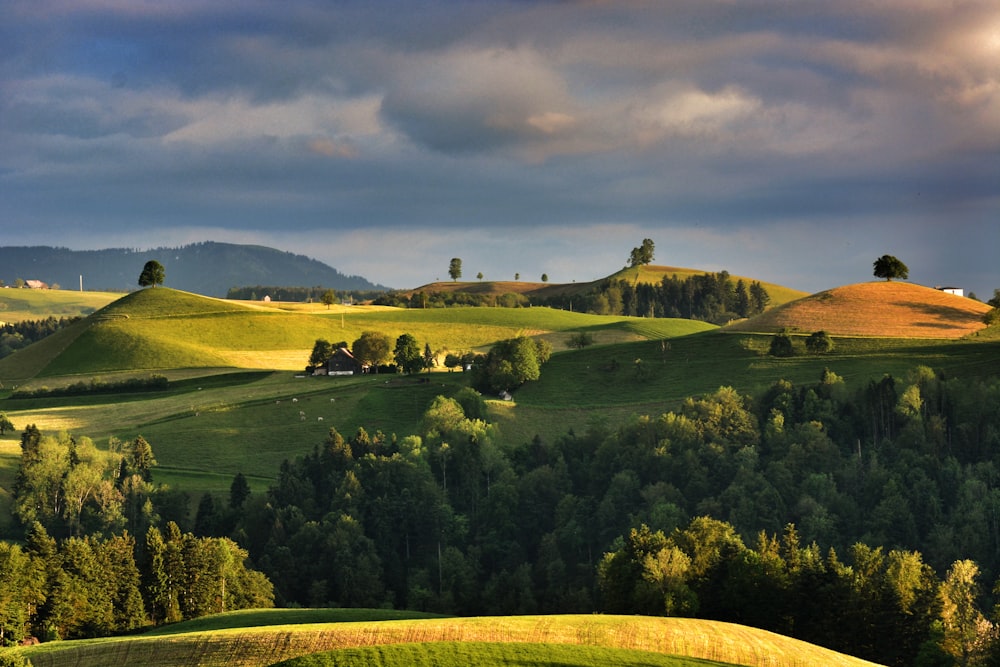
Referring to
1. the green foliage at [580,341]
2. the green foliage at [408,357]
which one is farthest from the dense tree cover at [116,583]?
the green foliage at [580,341]

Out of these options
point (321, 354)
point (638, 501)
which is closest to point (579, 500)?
point (638, 501)

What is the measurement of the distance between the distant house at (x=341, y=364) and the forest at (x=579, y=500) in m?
37.1

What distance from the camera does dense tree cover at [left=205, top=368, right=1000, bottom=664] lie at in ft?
297

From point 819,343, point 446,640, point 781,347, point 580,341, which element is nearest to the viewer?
point 446,640

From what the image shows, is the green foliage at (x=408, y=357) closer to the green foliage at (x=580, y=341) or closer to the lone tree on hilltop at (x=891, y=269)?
the green foliage at (x=580, y=341)

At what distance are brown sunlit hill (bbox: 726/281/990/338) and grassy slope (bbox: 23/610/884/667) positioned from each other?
96137mm

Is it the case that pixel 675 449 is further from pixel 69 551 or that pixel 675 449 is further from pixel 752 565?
pixel 69 551

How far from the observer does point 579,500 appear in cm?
10819

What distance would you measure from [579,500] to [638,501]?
19.0ft

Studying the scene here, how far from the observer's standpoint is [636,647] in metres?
53.1

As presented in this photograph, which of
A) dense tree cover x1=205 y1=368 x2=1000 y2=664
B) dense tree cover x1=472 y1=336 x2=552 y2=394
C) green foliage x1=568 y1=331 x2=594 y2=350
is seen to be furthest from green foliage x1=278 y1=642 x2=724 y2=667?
green foliage x1=568 y1=331 x2=594 y2=350

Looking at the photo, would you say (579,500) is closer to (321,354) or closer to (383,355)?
(383,355)

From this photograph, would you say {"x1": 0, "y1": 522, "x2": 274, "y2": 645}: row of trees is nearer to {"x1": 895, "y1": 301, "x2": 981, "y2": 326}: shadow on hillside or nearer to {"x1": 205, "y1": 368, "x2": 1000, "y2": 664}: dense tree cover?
{"x1": 205, "y1": 368, "x2": 1000, "y2": 664}: dense tree cover

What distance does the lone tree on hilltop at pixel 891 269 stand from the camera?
561ft
